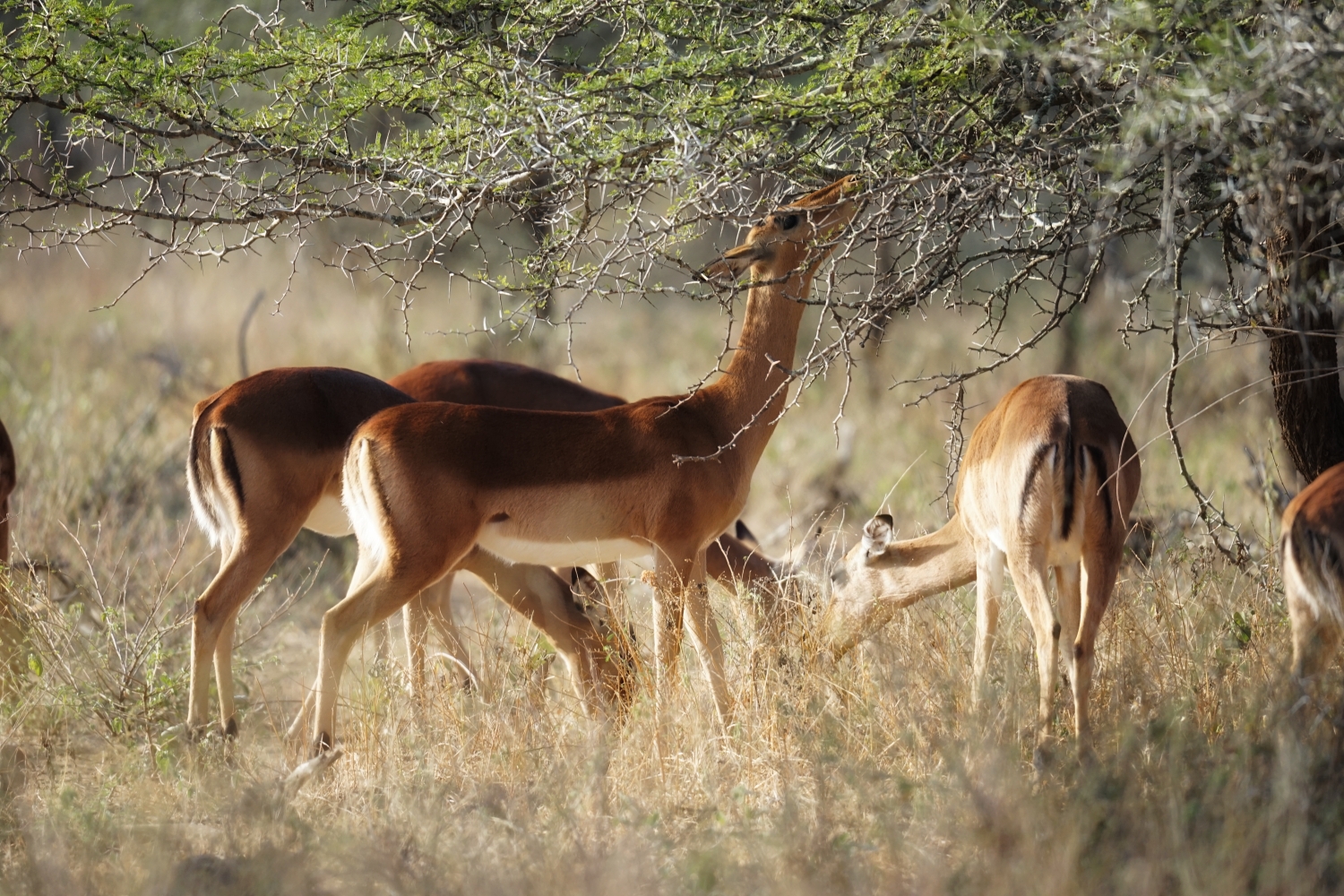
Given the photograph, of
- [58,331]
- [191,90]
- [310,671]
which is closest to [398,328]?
[58,331]

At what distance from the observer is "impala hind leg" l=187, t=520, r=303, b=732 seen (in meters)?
4.64

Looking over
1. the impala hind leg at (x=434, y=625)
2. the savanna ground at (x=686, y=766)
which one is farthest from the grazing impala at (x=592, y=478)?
the impala hind leg at (x=434, y=625)

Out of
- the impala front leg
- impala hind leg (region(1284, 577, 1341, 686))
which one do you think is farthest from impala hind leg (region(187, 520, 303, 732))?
impala hind leg (region(1284, 577, 1341, 686))

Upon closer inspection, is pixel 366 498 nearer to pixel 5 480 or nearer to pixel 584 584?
pixel 584 584

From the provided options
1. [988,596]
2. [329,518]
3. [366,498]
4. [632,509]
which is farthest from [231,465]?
[988,596]

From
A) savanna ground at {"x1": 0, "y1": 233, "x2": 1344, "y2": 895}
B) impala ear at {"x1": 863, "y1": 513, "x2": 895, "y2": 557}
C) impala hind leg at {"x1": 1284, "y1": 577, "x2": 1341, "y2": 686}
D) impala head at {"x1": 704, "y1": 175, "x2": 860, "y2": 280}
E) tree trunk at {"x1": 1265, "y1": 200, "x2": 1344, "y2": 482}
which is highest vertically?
impala head at {"x1": 704, "y1": 175, "x2": 860, "y2": 280}

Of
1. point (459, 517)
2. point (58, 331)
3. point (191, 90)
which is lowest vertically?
point (459, 517)

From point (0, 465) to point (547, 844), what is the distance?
9.97 ft

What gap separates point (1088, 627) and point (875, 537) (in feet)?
4.06

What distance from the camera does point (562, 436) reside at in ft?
14.7

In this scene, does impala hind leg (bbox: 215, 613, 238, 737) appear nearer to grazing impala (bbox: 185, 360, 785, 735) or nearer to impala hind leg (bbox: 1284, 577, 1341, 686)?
grazing impala (bbox: 185, 360, 785, 735)

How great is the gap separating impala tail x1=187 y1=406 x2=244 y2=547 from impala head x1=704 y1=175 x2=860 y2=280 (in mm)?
1913

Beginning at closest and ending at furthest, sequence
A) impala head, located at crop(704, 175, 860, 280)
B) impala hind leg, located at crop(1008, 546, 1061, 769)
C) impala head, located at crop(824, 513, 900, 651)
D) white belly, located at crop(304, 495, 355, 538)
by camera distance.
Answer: impala hind leg, located at crop(1008, 546, 1061, 769) → impala head, located at crop(704, 175, 860, 280) → impala head, located at crop(824, 513, 900, 651) → white belly, located at crop(304, 495, 355, 538)

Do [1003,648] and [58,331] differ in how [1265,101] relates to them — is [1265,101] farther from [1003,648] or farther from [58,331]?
[58,331]
